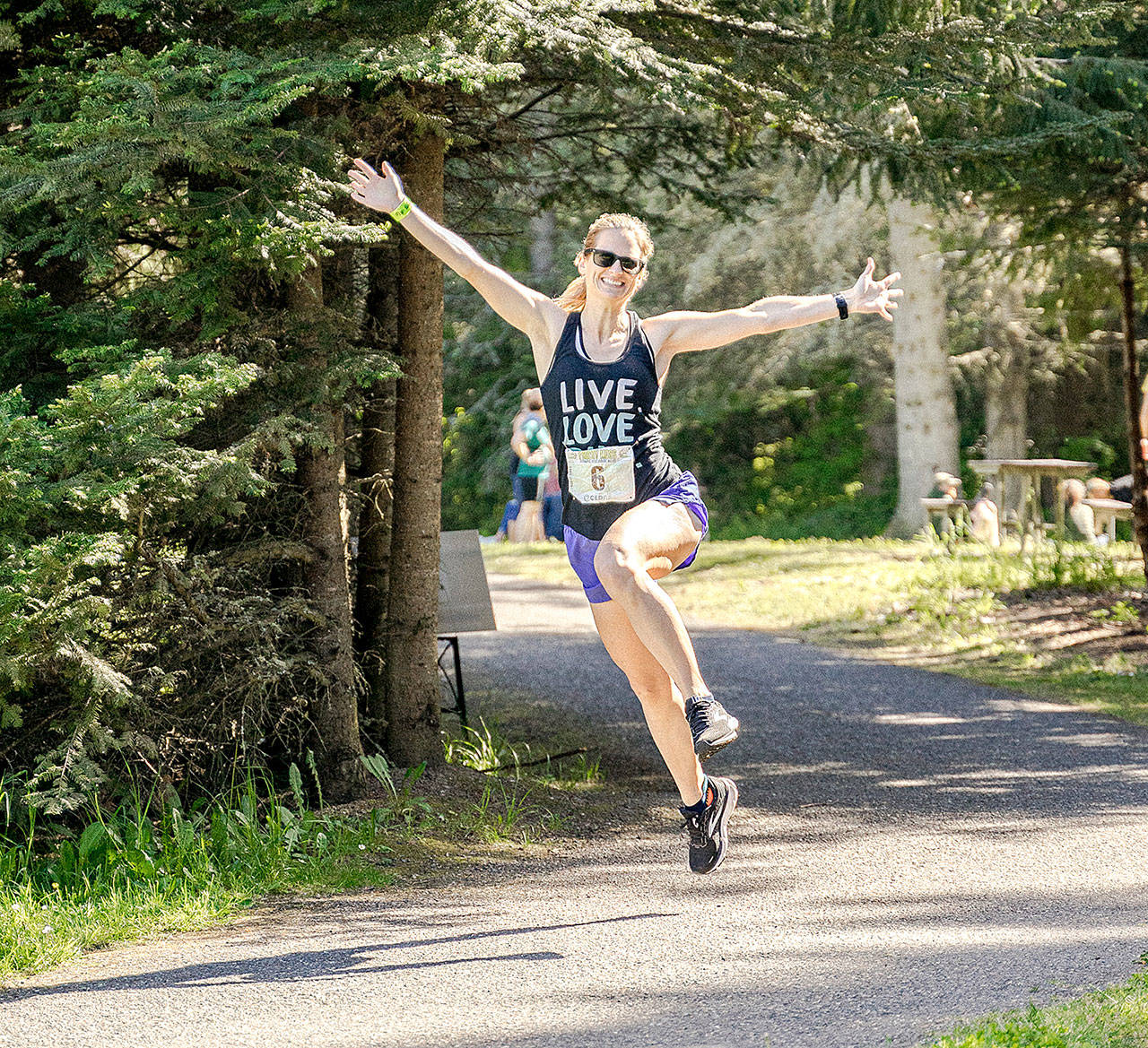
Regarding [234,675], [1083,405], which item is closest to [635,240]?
[234,675]

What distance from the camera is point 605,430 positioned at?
4.88 meters

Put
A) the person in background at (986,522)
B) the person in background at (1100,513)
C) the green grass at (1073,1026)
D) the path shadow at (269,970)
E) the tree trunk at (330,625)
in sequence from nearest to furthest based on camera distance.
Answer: the green grass at (1073,1026), the path shadow at (269,970), the tree trunk at (330,625), the person in background at (1100,513), the person in background at (986,522)

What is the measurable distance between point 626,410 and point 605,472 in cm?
23

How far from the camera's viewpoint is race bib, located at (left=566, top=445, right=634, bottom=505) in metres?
4.87

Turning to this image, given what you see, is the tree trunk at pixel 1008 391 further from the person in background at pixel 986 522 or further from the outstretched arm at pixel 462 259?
the outstretched arm at pixel 462 259

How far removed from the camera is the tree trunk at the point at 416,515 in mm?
6711

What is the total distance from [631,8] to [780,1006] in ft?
12.8

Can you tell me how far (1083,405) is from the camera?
28547mm

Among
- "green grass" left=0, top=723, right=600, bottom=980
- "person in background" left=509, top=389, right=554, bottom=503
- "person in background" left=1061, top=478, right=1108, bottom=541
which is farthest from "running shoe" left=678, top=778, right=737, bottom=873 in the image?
"person in background" left=1061, top=478, right=1108, bottom=541

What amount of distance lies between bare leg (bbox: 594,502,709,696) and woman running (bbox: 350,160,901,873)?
13 mm

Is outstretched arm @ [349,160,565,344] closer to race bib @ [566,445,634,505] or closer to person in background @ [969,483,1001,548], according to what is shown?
race bib @ [566,445,634,505]

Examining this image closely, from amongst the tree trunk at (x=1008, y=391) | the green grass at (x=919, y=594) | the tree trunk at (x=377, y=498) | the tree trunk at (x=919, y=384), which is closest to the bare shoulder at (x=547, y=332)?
the tree trunk at (x=377, y=498)

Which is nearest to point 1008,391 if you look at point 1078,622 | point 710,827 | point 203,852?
point 1078,622

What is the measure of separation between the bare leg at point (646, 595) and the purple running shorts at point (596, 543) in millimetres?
201
